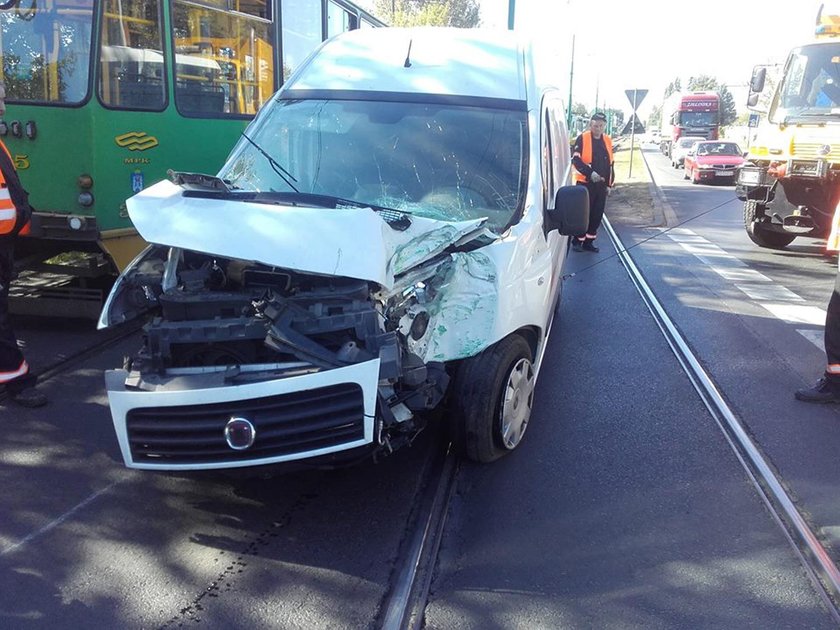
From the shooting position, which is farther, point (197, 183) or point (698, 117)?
point (698, 117)

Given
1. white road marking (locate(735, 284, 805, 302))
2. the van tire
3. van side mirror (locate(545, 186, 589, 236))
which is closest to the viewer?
the van tire

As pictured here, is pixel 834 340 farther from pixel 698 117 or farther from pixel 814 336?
pixel 698 117

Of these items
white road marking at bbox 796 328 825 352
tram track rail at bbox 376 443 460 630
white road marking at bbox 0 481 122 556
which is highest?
white road marking at bbox 796 328 825 352

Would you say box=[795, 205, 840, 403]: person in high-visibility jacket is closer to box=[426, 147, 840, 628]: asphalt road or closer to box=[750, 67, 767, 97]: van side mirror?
box=[426, 147, 840, 628]: asphalt road

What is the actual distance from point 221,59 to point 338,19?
9.46 ft

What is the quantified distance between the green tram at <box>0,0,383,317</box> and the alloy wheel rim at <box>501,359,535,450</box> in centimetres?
382

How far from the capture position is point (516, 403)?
4605 millimetres

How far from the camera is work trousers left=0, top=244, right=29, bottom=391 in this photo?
17.0ft

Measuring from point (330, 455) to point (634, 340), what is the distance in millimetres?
4479

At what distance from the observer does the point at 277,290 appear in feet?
12.4

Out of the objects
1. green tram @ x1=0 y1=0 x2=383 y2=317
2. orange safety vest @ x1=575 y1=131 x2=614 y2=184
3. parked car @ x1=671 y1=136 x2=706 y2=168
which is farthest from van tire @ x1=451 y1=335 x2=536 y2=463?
parked car @ x1=671 y1=136 x2=706 y2=168

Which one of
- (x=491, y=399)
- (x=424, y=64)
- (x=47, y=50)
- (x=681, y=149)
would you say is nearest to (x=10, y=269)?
(x=47, y=50)

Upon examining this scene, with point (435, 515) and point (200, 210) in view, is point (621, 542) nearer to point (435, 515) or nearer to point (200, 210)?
point (435, 515)

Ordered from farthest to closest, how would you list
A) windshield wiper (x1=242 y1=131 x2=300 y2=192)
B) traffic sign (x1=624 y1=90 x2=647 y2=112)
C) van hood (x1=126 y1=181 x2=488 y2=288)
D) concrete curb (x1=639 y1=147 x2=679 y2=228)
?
traffic sign (x1=624 y1=90 x2=647 y2=112), concrete curb (x1=639 y1=147 x2=679 y2=228), windshield wiper (x1=242 y1=131 x2=300 y2=192), van hood (x1=126 y1=181 x2=488 y2=288)
